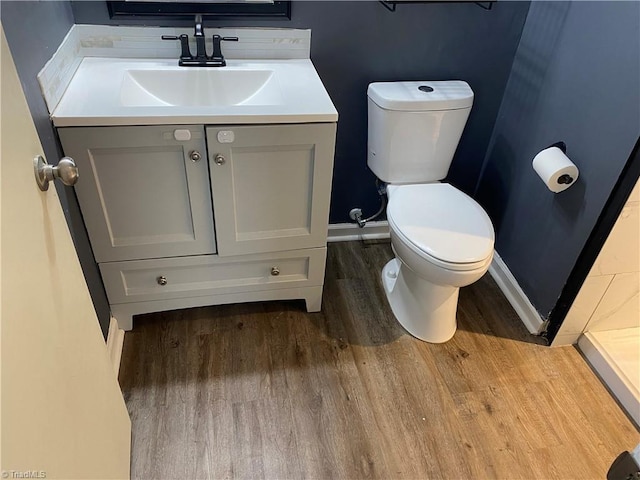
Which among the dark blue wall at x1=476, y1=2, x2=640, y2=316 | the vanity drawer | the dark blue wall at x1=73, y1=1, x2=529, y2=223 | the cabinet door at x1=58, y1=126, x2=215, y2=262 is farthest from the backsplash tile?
the dark blue wall at x1=476, y1=2, x2=640, y2=316

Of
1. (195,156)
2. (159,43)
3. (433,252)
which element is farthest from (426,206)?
(159,43)

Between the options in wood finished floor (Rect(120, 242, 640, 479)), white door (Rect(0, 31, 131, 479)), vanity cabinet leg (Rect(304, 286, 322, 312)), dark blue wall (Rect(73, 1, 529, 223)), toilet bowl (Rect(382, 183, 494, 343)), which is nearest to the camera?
white door (Rect(0, 31, 131, 479))

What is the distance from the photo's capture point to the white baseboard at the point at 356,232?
2283 millimetres

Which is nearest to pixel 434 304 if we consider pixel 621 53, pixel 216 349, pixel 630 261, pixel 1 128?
pixel 630 261

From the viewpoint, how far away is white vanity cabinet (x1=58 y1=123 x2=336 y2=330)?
1.42m

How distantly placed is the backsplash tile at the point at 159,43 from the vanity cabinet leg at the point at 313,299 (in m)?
0.85

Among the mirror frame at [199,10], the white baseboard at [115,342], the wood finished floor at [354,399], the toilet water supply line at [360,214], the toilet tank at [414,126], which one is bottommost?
the wood finished floor at [354,399]

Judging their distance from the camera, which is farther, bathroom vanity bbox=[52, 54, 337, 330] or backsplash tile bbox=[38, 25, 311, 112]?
backsplash tile bbox=[38, 25, 311, 112]

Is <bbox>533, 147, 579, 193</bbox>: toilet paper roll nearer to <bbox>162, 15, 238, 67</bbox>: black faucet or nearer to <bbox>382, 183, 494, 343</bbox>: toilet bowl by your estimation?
<bbox>382, 183, 494, 343</bbox>: toilet bowl

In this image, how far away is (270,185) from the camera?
1559 mm

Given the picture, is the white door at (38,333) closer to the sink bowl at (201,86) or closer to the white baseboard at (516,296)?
the sink bowl at (201,86)

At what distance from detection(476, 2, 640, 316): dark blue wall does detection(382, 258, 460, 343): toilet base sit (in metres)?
0.37

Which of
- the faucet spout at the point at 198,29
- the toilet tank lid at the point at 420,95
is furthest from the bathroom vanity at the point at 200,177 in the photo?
the toilet tank lid at the point at 420,95

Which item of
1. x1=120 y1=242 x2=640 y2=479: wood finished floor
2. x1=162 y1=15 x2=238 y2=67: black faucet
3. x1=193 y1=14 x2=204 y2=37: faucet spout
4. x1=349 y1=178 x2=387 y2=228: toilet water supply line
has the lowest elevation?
x1=120 y1=242 x2=640 y2=479: wood finished floor
